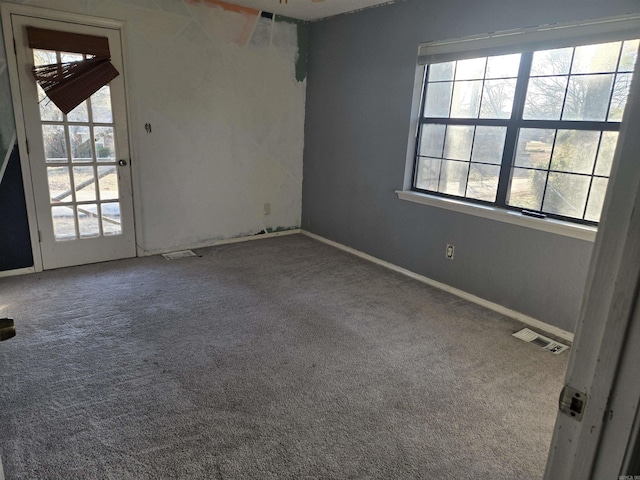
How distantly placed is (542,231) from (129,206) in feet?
11.4

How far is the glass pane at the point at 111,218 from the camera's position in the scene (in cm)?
382

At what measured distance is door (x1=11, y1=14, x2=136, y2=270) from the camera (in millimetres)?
3289

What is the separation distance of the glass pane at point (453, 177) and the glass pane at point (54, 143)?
10.5 feet

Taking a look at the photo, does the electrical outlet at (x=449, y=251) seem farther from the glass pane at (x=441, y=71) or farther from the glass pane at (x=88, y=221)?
the glass pane at (x=88, y=221)

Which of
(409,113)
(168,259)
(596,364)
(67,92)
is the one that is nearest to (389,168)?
(409,113)

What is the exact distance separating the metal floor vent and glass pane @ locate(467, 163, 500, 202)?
103 cm

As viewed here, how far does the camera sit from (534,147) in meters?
2.95

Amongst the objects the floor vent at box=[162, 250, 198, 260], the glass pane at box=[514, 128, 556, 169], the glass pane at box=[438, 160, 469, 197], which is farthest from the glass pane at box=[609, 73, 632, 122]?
the floor vent at box=[162, 250, 198, 260]

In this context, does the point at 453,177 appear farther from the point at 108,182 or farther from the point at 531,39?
the point at 108,182

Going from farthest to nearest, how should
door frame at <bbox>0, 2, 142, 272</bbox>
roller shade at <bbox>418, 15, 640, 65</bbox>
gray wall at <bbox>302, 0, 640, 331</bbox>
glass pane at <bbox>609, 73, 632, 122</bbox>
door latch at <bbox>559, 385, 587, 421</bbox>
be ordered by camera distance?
door frame at <bbox>0, 2, 142, 272</bbox> < gray wall at <bbox>302, 0, 640, 331</bbox> < glass pane at <bbox>609, 73, 632, 122</bbox> < roller shade at <bbox>418, 15, 640, 65</bbox> < door latch at <bbox>559, 385, 587, 421</bbox>

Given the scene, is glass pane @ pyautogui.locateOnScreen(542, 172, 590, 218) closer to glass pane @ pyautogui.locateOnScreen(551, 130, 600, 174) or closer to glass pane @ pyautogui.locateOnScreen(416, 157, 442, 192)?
glass pane @ pyautogui.locateOnScreen(551, 130, 600, 174)

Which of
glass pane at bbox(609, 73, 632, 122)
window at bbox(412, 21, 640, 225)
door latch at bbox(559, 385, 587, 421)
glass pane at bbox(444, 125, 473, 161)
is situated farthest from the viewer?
glass pane at bbox(444, 125, 473, 161)

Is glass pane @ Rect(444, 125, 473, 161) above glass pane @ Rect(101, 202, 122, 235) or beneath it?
above

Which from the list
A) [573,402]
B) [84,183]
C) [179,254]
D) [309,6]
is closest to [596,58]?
[309,6]
